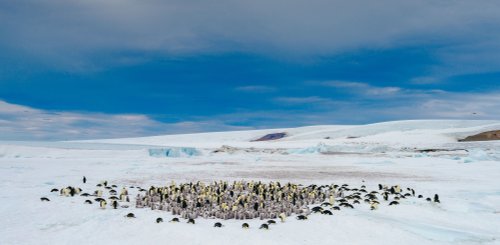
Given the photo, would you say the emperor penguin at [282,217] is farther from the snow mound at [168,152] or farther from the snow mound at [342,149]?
the snow mound at [342,149]

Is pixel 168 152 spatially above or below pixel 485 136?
below

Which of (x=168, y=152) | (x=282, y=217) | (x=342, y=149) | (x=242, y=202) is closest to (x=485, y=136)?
(x=342, y=149)

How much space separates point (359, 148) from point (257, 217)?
136 ft

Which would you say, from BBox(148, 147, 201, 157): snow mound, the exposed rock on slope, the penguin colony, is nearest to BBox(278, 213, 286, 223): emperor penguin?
the penguin colony

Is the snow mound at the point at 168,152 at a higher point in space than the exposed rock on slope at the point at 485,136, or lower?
lower

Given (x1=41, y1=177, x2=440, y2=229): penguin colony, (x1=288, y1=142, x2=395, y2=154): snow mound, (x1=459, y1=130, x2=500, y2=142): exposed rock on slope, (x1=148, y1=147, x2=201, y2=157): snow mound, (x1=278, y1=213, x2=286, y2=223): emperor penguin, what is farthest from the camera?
(x1=459, y1=130, x2=500, y2=142): exposed rock on slope

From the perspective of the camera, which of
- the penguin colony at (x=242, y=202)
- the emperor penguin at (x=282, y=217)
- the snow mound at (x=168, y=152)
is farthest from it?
the snow mound at (x=168, y=152)

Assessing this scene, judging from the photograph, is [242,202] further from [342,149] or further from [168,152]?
[342,149]

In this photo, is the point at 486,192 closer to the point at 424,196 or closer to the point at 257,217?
the point at 424,196

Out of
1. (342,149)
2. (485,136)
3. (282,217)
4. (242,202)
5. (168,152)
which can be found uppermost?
(485,136)

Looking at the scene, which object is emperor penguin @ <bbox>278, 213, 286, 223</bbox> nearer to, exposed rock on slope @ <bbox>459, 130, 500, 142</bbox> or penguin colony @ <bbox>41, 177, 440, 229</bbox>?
penguin colony @ <bbox>41, 177, 440, 229</bbox>

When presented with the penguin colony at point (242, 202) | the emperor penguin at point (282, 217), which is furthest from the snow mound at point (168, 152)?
the emperor penguin at point (282, 217)

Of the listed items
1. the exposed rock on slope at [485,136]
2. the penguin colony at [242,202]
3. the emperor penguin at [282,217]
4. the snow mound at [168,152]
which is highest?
the exposed rock on slope at [485,136]

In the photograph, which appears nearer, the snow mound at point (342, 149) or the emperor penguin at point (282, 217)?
the emperor penguin at point (282, 217)
